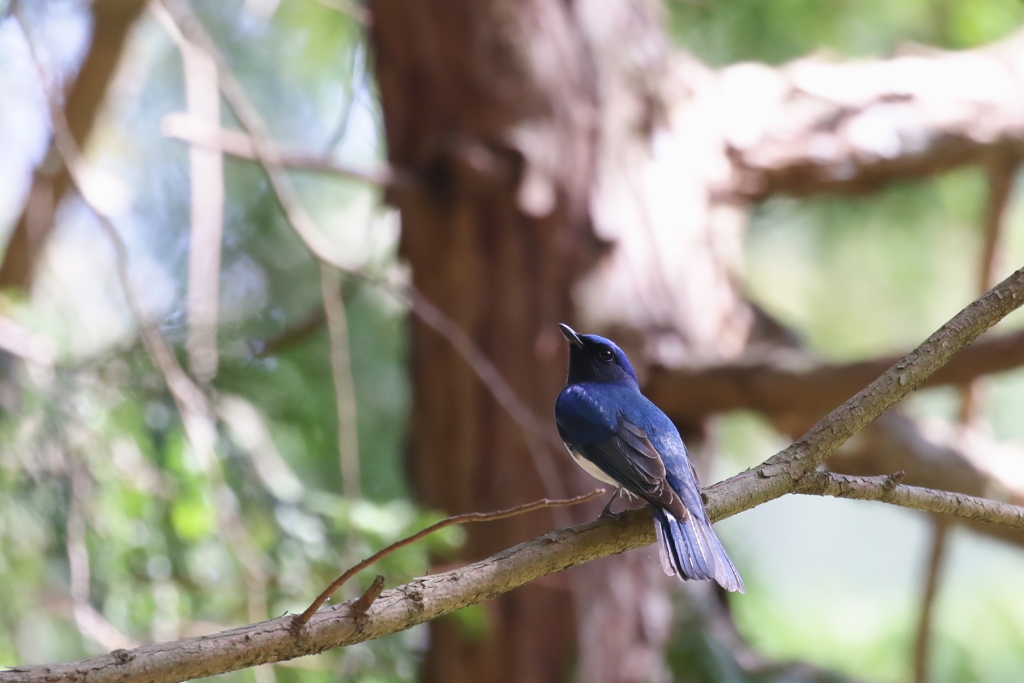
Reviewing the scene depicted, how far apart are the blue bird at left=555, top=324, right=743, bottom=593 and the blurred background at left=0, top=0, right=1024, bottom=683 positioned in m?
0.54

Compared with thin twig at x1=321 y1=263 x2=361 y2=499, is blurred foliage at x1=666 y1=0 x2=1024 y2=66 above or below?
above

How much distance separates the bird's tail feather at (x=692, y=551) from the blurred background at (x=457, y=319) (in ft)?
4.00

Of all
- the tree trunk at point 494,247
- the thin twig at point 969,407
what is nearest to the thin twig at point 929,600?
the thin twig at point 969,407

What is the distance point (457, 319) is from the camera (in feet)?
12.9

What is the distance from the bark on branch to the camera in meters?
1.29

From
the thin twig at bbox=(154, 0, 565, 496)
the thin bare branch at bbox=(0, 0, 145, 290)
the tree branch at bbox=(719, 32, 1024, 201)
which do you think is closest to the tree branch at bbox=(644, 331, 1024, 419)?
the thin twig at bbox=(154, 0, 565, 496)

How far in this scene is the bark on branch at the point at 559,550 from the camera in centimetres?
129

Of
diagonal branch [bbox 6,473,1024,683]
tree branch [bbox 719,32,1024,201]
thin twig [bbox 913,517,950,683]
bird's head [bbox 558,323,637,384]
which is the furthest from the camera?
tree branch [bbox 719,32,1024,201]

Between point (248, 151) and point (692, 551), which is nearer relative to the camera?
point (692, 551)

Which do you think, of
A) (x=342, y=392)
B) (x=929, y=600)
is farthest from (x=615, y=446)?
(x=929, y=600)

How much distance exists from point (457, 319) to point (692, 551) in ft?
7.27

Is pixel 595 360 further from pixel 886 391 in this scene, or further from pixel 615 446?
pixel 886 391

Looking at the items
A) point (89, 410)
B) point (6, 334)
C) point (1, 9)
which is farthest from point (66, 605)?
point (1, 9)

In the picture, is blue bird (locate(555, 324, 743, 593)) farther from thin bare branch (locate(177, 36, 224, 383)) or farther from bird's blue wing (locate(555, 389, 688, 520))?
thin bare branch (locate(177, 36, 224, 383))
